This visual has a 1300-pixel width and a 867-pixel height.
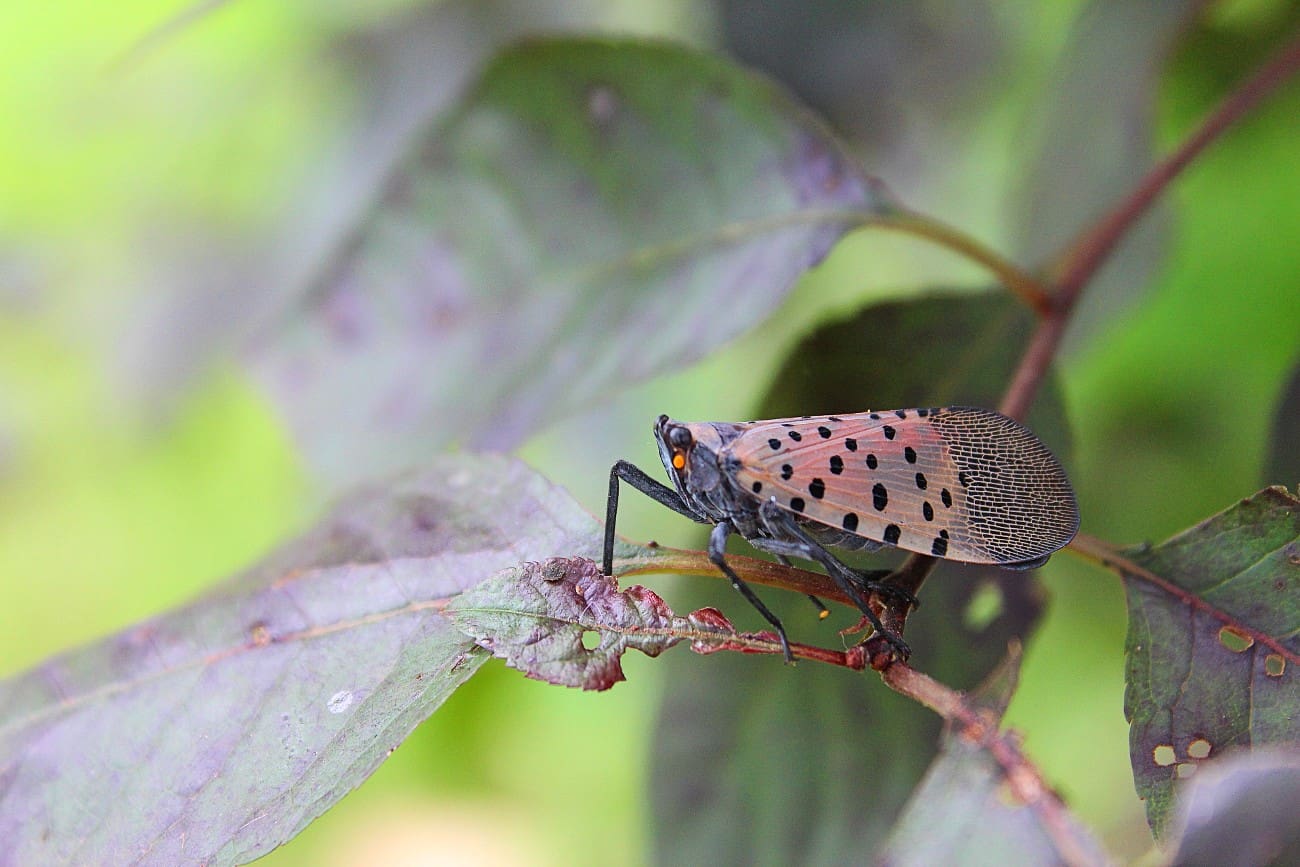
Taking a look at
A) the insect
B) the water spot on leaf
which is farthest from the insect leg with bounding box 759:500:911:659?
the water spot on leaf

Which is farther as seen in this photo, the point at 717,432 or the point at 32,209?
the point at 32,209

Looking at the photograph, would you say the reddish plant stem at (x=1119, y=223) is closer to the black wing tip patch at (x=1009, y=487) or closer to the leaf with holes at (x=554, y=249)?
the black wing tip patch at (x=1009, y=487)

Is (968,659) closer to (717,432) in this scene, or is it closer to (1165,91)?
(717,432)

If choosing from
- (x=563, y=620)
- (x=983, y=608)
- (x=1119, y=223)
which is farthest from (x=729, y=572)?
(x=1119, y=223)

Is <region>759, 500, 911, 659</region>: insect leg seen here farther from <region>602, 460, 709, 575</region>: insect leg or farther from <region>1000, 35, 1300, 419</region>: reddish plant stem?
<region>1000, 35, 1300, 419</region>: reddish plant stem

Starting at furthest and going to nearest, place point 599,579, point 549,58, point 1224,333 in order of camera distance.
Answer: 1. point 1224,333
2. point 549,58
3. point 599,579

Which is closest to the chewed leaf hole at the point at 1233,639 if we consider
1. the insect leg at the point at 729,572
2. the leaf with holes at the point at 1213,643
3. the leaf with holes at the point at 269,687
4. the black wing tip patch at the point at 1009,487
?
the leaf with holes at the point at 1213,643

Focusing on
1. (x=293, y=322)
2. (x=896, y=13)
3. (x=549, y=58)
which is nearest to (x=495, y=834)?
(x=293, y=322)

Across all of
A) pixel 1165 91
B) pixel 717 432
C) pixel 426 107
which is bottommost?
pixel 717 432
